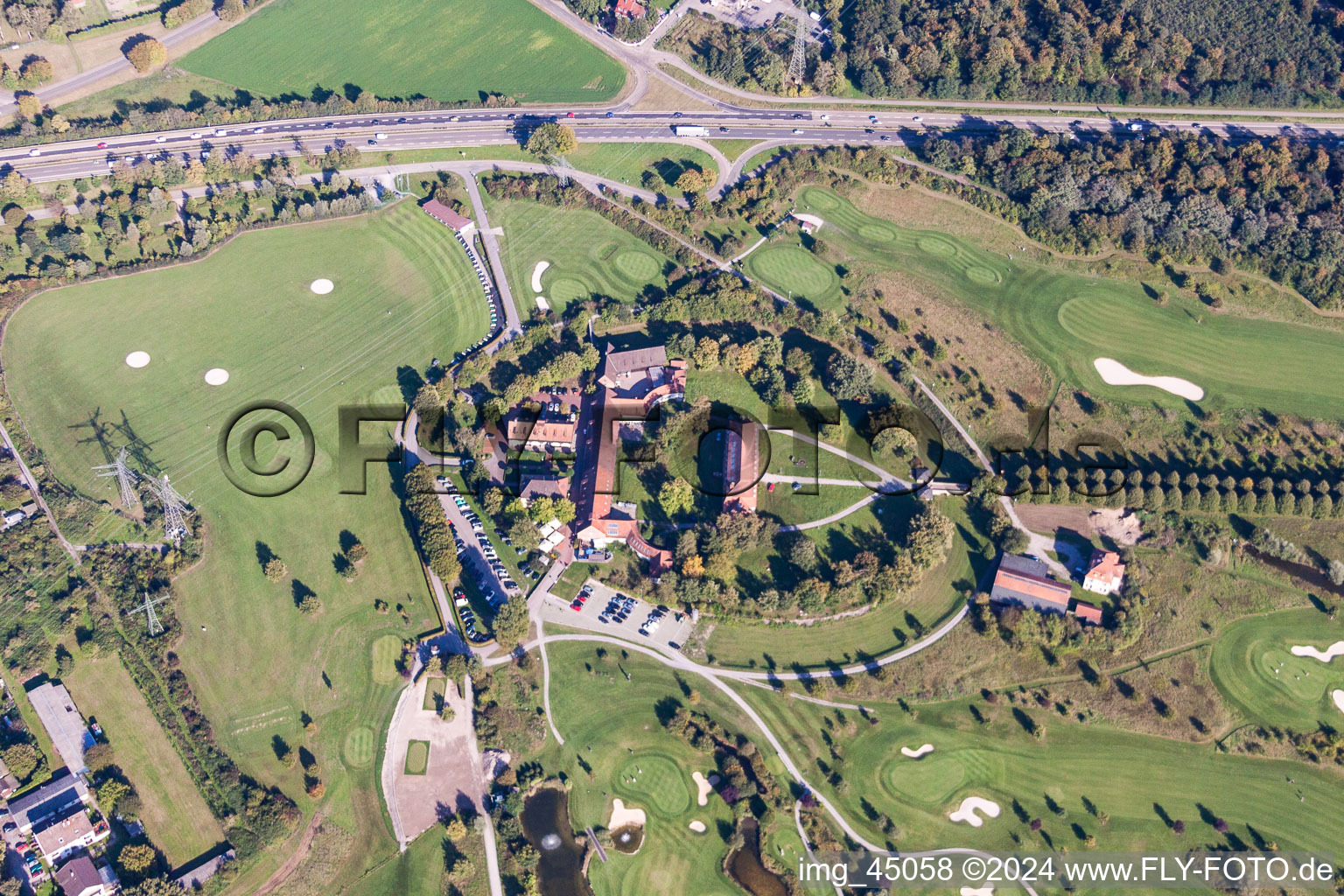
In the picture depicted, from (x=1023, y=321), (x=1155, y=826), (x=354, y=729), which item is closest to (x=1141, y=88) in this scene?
(x=1023, y=321)

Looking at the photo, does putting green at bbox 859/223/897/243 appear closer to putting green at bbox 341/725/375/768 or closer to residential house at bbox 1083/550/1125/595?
residential house at bbox 1083/550/1125/595

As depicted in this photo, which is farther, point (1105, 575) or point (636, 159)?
point (636, 159)

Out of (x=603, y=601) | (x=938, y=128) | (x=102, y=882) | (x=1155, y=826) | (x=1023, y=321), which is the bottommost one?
(x=1155, y=826)

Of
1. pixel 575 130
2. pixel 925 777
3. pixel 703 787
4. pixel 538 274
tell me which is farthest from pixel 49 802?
pixel 575 130

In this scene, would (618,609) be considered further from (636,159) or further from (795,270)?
(636,159)

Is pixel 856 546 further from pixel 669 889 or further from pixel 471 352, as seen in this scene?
pixel 471 352

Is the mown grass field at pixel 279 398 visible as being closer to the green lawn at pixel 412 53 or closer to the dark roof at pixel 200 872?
the dark roof at pixel 200 872
